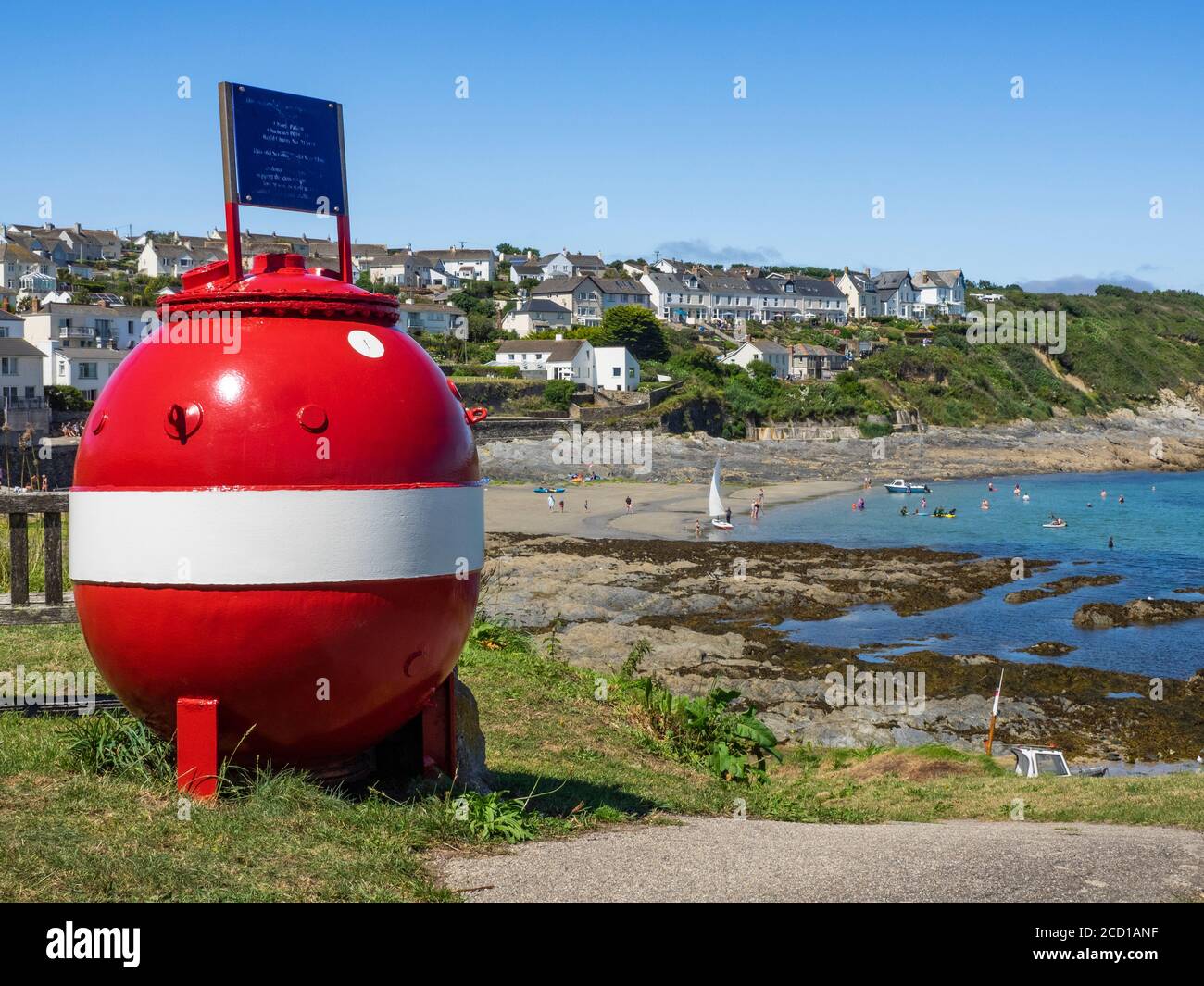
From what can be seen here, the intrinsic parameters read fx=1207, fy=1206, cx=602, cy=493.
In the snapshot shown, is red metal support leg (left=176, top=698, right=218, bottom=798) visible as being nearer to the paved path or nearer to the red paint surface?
the red paint surface

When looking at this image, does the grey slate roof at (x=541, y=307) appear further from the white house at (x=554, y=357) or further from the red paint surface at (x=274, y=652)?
the red paint surface at (x=274, y=652)

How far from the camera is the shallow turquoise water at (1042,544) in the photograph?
3538 centimetres

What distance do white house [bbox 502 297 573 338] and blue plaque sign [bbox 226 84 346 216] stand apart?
110861 millimetres

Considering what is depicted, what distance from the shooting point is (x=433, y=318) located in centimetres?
11281

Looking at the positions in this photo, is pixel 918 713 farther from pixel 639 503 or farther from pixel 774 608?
pixel 639 503

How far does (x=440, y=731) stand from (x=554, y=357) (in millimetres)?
93650

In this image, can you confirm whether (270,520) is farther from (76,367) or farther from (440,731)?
(76,367)

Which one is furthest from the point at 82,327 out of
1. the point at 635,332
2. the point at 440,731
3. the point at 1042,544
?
the point at 440,731

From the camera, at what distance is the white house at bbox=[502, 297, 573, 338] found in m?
121

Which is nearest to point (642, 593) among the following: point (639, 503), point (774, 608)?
point (774, 608)

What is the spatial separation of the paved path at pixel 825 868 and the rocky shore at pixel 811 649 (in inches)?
356

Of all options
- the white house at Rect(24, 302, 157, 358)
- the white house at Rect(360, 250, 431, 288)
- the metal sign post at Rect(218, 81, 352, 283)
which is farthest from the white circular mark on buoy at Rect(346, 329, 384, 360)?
the white house at Rect(360, 250, 431, 288)

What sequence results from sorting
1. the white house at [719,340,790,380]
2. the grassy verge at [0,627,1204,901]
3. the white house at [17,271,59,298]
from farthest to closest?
the white house at [719,340,790,380] < the white house at [17,271,59,298] < the grassy verge at [0,627,1204,901]
